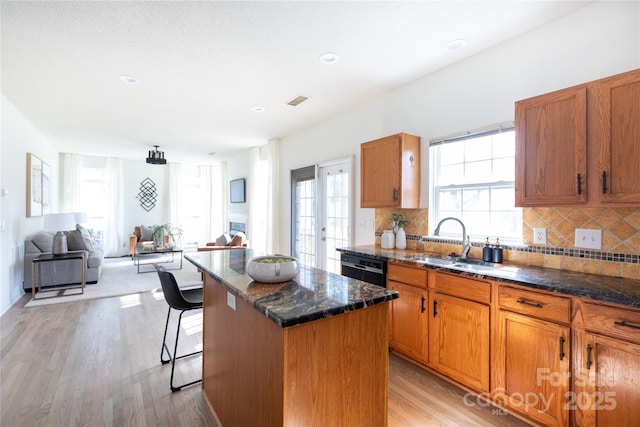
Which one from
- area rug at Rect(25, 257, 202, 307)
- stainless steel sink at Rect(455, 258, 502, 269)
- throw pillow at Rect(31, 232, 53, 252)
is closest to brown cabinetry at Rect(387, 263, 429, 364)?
stainless steel sink at Rect(455, 258, 502, 269)

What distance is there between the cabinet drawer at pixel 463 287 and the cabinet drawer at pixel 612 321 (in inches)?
20.6

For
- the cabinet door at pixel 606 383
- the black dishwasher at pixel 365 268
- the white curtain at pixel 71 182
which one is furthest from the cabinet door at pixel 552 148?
the white curtain at pixel 71 182

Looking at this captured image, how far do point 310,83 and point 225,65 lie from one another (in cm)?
90

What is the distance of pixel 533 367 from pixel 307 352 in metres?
1.49

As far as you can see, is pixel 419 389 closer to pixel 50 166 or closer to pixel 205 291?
pixel 205 291

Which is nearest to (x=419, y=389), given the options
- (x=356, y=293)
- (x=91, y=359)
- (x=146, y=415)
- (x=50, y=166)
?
(x=356, y=293)

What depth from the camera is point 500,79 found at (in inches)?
101

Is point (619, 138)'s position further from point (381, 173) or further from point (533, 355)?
point (381, 173)

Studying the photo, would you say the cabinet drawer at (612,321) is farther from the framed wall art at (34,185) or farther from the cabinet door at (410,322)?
the framed wall art at (34,185)

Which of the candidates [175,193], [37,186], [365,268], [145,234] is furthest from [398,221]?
[175,193]

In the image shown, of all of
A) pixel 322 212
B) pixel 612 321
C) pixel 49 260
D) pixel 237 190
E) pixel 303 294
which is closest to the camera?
pixel 303 294

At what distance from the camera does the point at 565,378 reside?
1.68 metres

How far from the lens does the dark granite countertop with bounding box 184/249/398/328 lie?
1144 millimetres

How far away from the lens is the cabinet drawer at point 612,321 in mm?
1438
